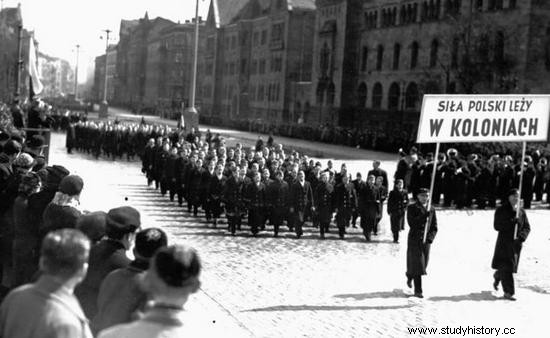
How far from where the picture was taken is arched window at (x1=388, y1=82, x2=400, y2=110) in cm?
5542

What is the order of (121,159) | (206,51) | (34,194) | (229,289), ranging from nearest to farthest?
(34,194) → (229,289) → (121,159) → (206,51)

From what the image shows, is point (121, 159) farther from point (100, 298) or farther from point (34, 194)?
point (100, 298)

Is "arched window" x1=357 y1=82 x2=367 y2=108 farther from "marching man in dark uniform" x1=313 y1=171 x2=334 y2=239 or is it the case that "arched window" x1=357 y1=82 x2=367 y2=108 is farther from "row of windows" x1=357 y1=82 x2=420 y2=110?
"marching man in dark uniform" x1=313 y1=171 x2=334 y2=239

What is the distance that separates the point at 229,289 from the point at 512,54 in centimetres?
3651

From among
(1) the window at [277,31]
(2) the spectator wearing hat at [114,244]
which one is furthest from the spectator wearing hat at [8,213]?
(1) the window at [277,31]

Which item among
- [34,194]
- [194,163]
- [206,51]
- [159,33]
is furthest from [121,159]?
[159,33]

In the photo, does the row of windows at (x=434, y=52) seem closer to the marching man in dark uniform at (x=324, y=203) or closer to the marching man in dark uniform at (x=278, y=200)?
the marching man in dark uniform at (x=324, y=203)

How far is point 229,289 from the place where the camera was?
10.7m

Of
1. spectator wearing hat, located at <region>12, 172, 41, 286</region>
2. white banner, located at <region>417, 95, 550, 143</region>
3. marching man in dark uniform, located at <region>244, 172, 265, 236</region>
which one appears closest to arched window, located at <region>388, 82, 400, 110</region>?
marching man in dark uniform, located at <region>244, 172, 265, 236</region>

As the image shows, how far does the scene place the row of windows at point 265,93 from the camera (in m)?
75.9

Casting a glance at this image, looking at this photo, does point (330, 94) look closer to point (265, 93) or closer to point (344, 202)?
point (265, 93)

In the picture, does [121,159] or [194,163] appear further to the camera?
[121,159]

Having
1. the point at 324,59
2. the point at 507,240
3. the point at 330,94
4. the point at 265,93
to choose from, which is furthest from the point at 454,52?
the point at 507,240

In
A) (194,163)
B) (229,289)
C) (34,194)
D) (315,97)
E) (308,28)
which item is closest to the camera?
(34,194)
